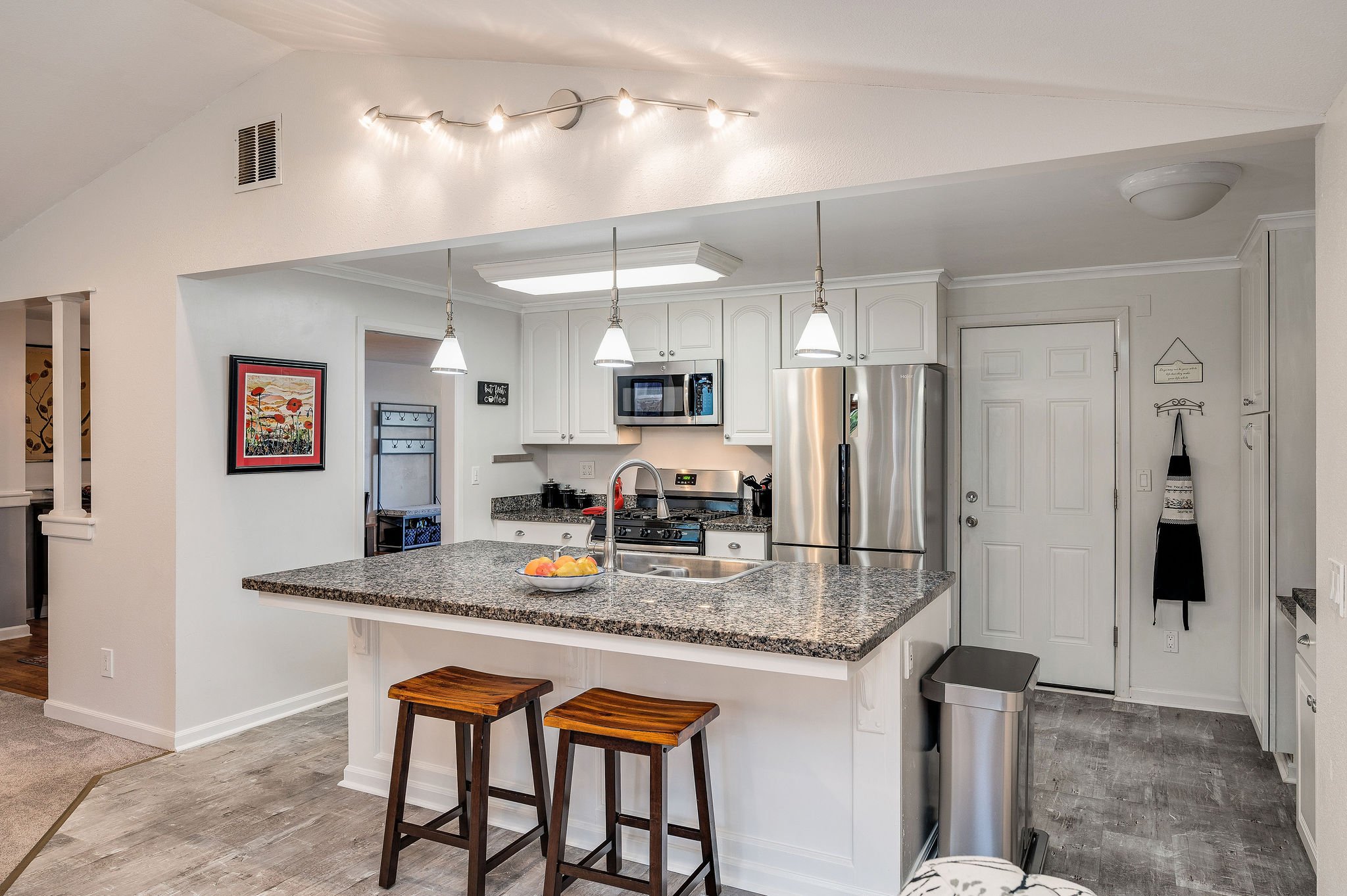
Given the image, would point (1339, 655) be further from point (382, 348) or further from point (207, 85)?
point (382, 348)

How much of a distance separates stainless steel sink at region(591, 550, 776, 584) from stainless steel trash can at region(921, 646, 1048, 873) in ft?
2.57

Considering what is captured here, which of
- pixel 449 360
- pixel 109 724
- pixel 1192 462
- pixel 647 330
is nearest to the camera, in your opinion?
pixel 449 360

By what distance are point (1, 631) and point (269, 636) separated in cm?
287

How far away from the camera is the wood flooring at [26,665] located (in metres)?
4.55

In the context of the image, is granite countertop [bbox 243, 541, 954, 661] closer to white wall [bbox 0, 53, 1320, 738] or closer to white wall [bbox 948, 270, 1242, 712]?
white wall [bbox 0, 53, 1320, 738]

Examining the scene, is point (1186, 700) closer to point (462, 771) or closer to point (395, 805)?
point (462, 771)

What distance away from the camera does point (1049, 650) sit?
179 inches

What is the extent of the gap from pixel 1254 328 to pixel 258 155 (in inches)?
166

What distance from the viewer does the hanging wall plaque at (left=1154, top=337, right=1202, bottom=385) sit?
4219 millimetres

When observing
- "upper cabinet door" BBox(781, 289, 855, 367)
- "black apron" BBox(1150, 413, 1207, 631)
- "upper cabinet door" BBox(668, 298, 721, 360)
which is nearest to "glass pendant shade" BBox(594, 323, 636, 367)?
"upper cabinet door" BBox(781, 289, 855, 367)

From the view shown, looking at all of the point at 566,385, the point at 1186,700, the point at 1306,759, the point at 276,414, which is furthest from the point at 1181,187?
the point at 276,414

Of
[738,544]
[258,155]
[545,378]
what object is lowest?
[738,544]

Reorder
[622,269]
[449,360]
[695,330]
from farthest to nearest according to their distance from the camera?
[695,330] < [622,269] < [449,360]

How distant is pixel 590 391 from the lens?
545cm
